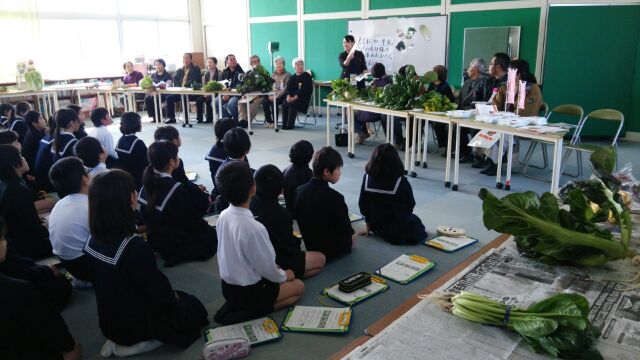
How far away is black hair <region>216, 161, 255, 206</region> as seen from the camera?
101 inches

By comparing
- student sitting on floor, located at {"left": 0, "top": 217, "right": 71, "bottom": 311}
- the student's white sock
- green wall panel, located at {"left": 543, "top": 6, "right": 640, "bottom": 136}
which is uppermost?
green wall panel, located at {"left": 543, "top": 6, "right": 640, "bottom": 136}

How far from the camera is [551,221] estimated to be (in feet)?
6.51

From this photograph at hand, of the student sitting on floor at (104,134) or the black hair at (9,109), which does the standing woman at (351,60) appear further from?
the black hair at (9,109)

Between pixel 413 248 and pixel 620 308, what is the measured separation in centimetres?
215

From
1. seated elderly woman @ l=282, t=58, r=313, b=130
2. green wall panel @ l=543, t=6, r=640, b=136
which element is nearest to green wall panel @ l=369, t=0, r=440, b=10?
seated elderly woman @ l=282, t=58, r=313, b=130

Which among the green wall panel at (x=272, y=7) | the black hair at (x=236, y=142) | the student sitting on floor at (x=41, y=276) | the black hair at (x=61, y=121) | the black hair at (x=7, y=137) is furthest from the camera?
the green wall panel at (x=272, y=7)

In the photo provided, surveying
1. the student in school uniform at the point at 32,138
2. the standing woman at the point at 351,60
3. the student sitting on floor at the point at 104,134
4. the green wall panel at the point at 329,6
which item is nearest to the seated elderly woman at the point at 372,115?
the standing woman at the point at 351,60

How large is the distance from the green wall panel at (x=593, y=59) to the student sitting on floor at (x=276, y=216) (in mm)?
6370

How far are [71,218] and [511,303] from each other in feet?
8.06

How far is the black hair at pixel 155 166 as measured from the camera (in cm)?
343

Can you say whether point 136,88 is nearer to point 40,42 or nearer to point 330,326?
point 40,42

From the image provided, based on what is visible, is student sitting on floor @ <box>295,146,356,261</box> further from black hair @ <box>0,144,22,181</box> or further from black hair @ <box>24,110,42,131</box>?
black hair @ <box>24,110,42,131</box>

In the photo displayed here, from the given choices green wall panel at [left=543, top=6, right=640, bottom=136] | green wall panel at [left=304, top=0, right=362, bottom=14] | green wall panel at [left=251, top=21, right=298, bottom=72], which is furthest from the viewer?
green wall panel at [left=251, top=21, right=298, bottom=72]

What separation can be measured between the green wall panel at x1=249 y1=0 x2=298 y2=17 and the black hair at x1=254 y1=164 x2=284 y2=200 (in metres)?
9.33
